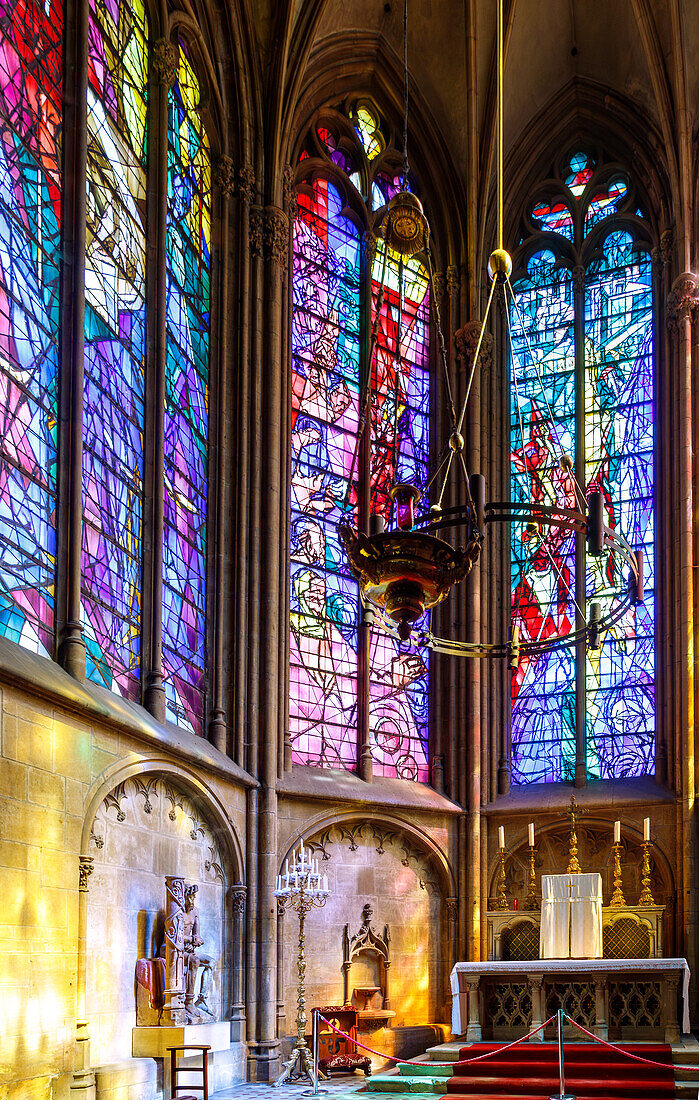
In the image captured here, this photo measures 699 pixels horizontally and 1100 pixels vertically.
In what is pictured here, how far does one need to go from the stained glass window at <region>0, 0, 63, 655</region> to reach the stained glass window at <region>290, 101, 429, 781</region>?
23.0 ft

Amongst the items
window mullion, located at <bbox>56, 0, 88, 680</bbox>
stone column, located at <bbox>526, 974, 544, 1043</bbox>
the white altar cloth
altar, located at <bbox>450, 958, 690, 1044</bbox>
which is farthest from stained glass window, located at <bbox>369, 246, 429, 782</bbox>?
window mullion, located at <bbox>56, 0, 88, 680</bbox>

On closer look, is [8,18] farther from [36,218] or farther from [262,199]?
[262,199]

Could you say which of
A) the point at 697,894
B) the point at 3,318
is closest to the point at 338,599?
the point at 697,894

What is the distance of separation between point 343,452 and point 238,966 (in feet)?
25.5

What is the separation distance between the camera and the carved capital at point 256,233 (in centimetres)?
1741

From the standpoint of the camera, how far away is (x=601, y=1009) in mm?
14977

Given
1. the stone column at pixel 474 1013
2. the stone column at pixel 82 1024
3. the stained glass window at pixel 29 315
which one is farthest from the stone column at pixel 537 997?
the stained glass window at pixel 29 315

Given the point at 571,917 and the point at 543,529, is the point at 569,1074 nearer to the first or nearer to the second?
the point at 571,917

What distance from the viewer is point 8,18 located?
1114cm

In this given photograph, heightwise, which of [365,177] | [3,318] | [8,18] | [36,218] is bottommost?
[3,318]

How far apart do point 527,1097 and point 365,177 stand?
14.0 meters

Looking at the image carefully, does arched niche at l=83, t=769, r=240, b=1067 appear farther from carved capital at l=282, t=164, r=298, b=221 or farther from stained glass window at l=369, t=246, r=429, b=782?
carved capital at l=282, t=164, r=298, b=221

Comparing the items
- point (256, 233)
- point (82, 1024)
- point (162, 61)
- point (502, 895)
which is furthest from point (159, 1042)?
point (162, 61)

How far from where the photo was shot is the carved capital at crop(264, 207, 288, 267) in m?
17.6
